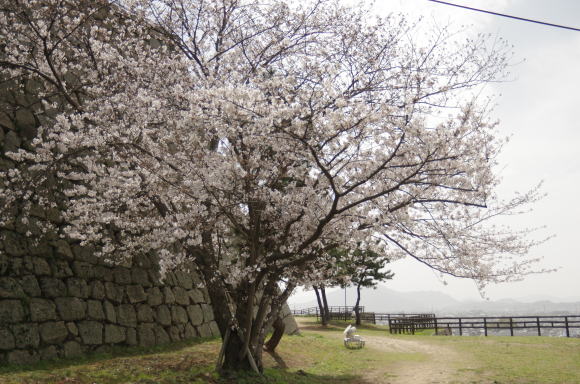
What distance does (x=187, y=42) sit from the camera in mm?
10609

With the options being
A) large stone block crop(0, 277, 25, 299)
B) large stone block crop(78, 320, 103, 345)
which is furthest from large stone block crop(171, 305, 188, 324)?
large stone block crop(0, 277, 25, 299)

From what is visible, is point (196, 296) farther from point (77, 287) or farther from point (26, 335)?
point (26, 335)

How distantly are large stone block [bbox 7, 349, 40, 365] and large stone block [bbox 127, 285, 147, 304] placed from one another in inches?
111

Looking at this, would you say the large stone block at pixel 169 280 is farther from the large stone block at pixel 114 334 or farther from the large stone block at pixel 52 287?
the large stone block at pixel 52 287

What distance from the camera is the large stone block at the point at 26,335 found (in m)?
8.55

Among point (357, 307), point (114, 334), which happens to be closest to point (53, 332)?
point (114, 334)

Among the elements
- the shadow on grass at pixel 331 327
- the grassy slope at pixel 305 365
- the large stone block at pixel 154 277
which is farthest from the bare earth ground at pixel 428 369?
the shadow on grass at pixel 331 327

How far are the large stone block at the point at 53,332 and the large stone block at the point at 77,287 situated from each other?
28.2 inches

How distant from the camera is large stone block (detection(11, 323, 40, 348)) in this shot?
8547mm

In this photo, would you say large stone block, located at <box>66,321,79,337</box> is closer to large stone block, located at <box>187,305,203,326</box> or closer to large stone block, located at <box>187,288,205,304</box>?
large stone block, located at <box>187,305,203,326</box>

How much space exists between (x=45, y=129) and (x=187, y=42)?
3709mm

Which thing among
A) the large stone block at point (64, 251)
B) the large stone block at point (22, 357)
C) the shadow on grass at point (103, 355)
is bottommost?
the shadow on grass at point (103, 355)

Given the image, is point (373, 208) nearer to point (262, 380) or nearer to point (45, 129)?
point (262, 380)

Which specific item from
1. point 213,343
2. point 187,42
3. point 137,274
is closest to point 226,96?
point 187,42
